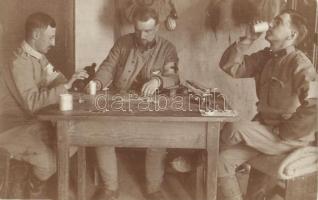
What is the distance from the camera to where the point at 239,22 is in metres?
1.94

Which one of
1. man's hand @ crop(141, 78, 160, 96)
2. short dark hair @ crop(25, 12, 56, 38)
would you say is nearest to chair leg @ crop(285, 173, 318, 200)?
man's hand @ crop(141, 78, 160, 96)

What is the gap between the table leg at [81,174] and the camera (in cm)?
183

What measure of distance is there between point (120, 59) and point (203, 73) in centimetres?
37

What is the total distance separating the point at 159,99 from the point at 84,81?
0.34 m

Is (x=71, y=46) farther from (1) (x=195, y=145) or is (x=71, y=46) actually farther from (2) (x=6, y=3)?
(1) (x=195, y=145)

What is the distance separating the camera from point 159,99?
183 centimetres

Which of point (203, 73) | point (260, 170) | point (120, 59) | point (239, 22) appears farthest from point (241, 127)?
point (120, 59)

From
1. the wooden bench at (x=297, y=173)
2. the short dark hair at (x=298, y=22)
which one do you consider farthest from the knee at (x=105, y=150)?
the short dark hair at (x=298, y=22)

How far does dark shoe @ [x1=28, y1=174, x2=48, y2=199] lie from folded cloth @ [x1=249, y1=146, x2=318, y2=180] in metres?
0.82

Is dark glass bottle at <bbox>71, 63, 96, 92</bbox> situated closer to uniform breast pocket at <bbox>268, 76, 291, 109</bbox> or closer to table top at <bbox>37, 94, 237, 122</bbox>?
table top at <bbox>37, 94, 237, 122</bbox>

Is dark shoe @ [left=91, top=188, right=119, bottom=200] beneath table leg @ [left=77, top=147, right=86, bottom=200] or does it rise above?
beneath

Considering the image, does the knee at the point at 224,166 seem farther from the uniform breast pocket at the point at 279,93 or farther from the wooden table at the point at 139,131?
the uniform breast pocket at the point at 279,93

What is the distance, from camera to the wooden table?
5.41ft

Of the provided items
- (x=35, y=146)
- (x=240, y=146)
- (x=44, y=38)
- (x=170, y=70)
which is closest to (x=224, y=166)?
(x=240, y=146)
